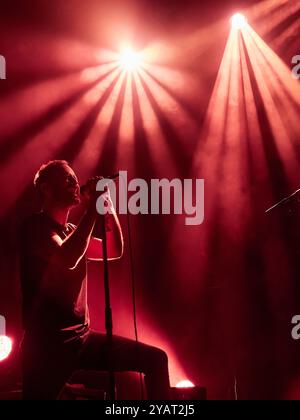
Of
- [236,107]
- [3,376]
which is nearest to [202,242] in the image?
[236,107]

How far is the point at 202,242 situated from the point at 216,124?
1158 mm

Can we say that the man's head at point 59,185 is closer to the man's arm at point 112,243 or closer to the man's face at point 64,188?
the man's face at point 64,188

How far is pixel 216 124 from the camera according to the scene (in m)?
4.59

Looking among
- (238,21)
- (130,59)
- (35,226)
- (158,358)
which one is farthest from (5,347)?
(238,21)

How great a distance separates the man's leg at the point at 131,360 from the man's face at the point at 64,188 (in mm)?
749

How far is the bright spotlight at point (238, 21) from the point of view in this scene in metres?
4.48

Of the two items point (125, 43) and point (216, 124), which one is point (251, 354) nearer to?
point (216, 124)

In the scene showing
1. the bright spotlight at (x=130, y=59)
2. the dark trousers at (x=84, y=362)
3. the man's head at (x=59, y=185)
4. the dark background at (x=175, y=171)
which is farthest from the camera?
the bright spotlight at (x=130, y=59)

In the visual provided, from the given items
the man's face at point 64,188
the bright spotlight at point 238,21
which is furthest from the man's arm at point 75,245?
the bright spotlight at point 238,21

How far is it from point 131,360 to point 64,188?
1.01m

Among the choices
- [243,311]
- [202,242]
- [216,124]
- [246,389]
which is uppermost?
[216,124]

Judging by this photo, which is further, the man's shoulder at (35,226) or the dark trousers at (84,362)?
the man's shoulder at (35,226)

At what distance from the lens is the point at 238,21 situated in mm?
4508

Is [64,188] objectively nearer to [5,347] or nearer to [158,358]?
[158,358]
